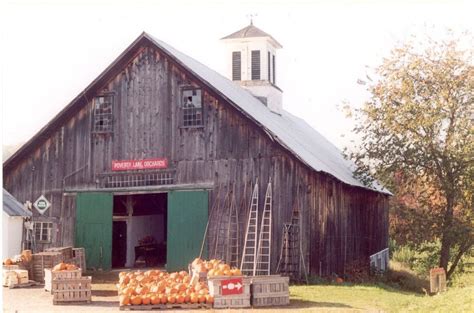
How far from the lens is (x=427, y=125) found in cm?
2664

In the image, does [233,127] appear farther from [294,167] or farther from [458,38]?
[458,38]

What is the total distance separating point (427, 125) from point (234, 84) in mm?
9389

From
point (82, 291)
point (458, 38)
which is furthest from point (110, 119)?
point (458, 38)

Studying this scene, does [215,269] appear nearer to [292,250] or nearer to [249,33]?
[292,250]

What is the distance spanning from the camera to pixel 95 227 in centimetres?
2638

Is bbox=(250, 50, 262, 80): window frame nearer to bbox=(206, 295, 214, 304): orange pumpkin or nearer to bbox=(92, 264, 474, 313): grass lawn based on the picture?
bbox=(92, 264, 474, 313): grass lawn

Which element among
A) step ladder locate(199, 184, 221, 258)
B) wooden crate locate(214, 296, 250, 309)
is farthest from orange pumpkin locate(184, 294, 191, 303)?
step ladder locate(199, 184, 221, 258)

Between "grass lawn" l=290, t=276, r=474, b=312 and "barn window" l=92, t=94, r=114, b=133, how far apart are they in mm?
9590

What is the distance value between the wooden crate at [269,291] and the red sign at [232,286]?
39cm

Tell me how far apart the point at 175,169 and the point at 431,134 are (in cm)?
1027

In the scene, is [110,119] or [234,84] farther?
[234,84]

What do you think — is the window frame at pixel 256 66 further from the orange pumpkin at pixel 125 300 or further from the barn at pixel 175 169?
the orange pumpkin at pixel 125 300

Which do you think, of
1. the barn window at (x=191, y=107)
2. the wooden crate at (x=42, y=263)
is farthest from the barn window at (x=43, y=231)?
the barn window at (x=191, y=107)

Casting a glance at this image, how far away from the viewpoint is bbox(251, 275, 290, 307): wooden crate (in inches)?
687
